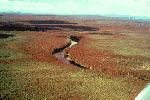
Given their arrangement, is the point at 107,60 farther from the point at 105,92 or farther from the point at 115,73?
the point at 105,92

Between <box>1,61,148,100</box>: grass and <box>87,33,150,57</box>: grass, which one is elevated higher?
<box>87,33,150,57</box>: grass

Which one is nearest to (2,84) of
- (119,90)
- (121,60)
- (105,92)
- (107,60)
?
(105,92)

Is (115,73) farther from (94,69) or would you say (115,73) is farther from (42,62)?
(42,62)

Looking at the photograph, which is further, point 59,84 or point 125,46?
point 125,46

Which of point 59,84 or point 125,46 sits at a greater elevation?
point 125,46

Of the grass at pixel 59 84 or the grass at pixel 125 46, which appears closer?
the grass at pixel 59 84

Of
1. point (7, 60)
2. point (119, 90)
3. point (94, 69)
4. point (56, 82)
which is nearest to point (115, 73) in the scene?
point (94, 69)

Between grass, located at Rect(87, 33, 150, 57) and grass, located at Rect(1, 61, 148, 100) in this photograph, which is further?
grass, located at Rect(87, 33, 150, 57)

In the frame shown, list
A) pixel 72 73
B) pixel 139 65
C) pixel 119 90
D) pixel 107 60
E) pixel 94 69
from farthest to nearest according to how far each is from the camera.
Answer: pixel 107 60 < pixel 139 65 < pixel 94 69 < pixel 72 73 < pixel 119 90

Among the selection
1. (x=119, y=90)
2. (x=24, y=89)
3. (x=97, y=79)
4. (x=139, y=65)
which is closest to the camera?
(x=24, y=89)

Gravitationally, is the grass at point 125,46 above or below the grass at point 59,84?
above

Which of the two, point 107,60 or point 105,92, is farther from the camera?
point 107,60
